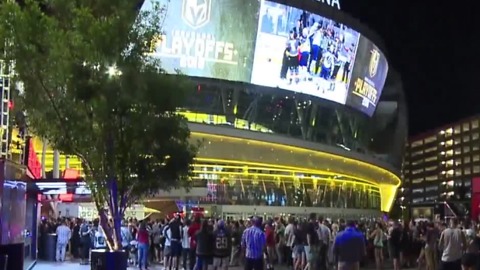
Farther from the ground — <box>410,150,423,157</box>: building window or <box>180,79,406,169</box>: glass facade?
<box>410,150,423,157</box>: building window

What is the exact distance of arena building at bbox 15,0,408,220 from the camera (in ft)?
160

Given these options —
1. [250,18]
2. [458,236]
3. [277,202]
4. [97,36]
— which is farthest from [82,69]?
[277,202]

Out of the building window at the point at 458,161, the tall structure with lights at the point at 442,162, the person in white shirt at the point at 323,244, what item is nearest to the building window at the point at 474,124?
the tall structure with lights at the point at 442,162

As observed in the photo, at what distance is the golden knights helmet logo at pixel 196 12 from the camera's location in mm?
47375

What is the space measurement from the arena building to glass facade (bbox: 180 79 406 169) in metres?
0.09

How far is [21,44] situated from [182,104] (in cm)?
372

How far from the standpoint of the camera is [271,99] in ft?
175

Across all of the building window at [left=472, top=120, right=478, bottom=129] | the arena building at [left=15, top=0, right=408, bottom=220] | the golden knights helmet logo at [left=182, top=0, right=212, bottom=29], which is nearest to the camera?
the golden knights helmet logo at [left=182, top=0, right=212, bottom=29]

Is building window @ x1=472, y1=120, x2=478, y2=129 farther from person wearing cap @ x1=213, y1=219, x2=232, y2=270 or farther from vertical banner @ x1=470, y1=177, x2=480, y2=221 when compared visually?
person wearing cap @ x1=213, y1=219, x2=232, y2=270

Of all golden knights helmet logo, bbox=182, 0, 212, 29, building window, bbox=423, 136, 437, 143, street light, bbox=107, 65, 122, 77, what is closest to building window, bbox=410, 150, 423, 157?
building window, bbox=423, 136, 437, 143

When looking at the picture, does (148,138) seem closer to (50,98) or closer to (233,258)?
(50,98)

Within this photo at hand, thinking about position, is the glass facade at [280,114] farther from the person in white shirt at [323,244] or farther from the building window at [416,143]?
the building window at [416,143]

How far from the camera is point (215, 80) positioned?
50031 millimetres

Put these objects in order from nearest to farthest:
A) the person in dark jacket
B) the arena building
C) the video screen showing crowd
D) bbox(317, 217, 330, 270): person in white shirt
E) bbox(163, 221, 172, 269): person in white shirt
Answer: the person in dark jacket < bbox(317, 217, 330, 270): person in white shirt < bbox(163, 221, 172, 269): person in white shirt < the arena building < the video screen showing crowd
